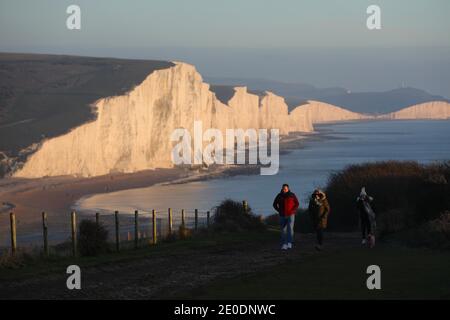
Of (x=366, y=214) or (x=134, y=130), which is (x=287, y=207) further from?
(x=134, y=130)

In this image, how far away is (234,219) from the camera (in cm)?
2378

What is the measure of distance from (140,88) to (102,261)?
68.4 m

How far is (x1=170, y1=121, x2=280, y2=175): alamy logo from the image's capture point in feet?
297

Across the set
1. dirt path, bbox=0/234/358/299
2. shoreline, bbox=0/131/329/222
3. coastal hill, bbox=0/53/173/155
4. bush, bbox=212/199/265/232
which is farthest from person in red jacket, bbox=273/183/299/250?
coastal hill, bbox=0/53/173/155

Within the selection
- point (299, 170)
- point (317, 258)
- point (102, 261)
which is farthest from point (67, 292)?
point (299, 170)

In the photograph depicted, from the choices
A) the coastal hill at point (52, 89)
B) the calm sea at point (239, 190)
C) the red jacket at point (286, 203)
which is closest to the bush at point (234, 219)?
the red jacket at point (286, 203)

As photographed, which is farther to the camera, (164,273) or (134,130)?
(134,130)

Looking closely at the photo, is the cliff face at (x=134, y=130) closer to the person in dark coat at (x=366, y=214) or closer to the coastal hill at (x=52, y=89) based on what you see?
the coastal hill at (x=52, y=89)

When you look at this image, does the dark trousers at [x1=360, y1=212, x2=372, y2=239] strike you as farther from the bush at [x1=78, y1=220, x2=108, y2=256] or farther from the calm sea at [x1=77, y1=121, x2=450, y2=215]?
the calm sea at [x1=77, y1=121, x2=450, y2=215]

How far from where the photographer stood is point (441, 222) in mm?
17969

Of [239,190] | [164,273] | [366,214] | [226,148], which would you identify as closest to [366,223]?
[366,214]

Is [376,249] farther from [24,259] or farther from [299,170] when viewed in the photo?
[299,170]

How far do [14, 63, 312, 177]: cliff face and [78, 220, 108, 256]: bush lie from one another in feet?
161

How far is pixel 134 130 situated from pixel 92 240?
6341 cm
